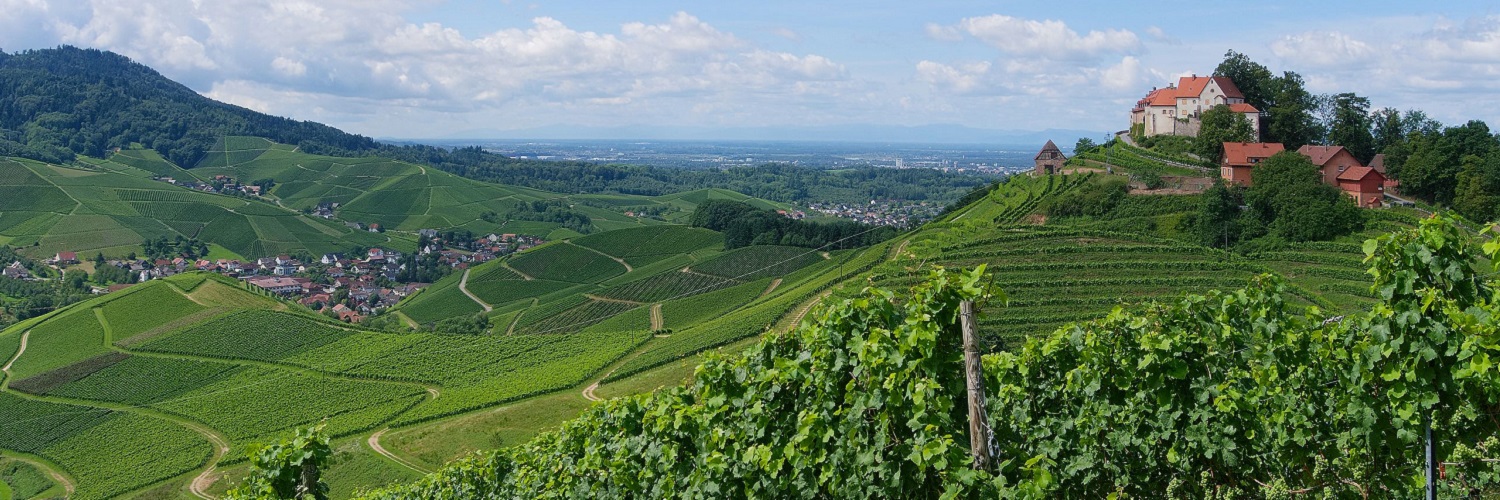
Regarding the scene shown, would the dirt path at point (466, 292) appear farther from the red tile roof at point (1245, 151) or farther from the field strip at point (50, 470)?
the red tile roof at point (1245, 151)

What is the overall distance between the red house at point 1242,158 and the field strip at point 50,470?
54121mm

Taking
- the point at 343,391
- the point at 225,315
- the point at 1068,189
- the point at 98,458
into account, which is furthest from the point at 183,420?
the point at 1068,189

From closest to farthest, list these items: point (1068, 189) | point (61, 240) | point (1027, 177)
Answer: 1. point (1068, 189)
2. point (1027, 177)
3. point (61, 240)

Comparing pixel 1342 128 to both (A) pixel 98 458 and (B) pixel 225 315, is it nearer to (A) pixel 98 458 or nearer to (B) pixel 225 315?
(A) pixel 98 458

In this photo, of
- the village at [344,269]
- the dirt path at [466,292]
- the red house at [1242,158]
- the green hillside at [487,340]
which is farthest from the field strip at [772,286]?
the village at [344,269]

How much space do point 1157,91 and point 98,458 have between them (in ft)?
203

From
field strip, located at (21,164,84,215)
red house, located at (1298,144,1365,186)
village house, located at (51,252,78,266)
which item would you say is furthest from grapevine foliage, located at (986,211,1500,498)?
field strip, located at (21,164,84,215)

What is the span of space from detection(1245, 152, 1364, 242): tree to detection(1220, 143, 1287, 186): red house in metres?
2.48

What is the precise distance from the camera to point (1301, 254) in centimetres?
4000

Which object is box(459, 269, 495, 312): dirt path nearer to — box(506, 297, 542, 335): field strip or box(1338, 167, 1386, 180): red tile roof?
box(506, 297, 542, 335): field strip

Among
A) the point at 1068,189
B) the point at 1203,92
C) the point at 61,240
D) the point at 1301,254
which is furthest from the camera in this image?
the point at 61,240

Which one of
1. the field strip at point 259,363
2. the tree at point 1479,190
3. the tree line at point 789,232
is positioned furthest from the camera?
the tree line at point 789,232

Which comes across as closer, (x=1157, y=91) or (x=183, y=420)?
(x=183, y=420)

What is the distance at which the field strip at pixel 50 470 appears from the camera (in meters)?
39.5
